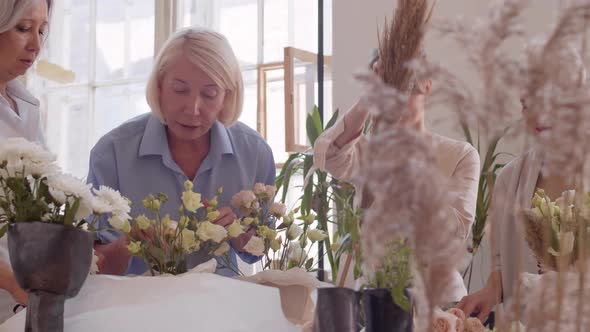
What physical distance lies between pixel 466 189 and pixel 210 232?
70cm

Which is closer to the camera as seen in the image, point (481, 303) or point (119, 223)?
point (119, 223)

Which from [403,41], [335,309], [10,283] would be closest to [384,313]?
[335,309]

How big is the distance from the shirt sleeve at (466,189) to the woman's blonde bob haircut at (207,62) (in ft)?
1.91

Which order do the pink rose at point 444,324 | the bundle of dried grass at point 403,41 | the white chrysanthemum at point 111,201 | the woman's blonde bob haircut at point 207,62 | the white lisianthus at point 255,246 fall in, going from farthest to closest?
the woman's blonde bob haircut at point 207,62 → the white lisianthus at point 255,246 → the white chrysanthemum at point 111,201 → the pink rose at point 444,324 → the bundle of dried grass at point 403,41

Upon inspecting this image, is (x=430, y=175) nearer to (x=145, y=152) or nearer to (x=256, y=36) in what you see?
(x=145, y=152)

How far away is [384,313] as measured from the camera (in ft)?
3.08

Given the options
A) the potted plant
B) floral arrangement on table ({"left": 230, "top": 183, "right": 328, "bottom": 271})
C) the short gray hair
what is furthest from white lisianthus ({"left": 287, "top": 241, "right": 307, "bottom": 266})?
the short gray hair

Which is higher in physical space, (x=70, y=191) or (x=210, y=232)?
(x=70, y=191)

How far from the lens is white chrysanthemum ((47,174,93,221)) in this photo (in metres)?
1.18

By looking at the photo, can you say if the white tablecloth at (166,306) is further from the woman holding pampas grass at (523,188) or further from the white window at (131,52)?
the white window at (131,52)

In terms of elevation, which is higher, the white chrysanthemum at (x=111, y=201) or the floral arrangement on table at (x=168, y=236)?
the white chrysanthemum at (x=111, y=201)

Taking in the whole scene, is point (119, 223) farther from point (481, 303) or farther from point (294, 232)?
point (481, 303)

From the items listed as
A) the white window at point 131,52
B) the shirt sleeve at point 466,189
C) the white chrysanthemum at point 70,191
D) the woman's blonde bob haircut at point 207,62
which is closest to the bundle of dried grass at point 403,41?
the white chrysanthemum at point 70,191

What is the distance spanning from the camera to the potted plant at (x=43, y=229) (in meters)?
1.16
